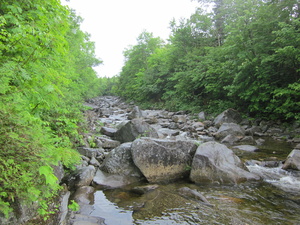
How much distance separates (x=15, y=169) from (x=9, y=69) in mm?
1353

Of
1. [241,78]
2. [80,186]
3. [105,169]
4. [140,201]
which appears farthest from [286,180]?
[241,78]

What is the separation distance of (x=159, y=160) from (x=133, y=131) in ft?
10.7

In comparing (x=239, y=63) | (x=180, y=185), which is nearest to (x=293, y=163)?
(x=180, y=185)

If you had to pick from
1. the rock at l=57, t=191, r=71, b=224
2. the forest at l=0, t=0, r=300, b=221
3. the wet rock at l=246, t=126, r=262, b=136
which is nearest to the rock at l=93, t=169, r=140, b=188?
the forest at l=0, t=0, r=300, b=221

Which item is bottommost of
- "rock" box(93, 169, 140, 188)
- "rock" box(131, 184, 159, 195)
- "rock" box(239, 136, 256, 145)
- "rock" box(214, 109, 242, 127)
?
"rock" box(131, 184, 159, 195)

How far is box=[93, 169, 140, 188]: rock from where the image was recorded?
5.36 m

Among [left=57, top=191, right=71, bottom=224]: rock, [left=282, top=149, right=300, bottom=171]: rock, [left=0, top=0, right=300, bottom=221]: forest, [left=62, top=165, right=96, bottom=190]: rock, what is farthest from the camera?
[left=282, top=149, right=300, bottom=171]: rock

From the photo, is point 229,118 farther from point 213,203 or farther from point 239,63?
point 213,203

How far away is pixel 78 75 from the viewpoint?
1339cm

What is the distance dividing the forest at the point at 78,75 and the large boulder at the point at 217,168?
143 inches

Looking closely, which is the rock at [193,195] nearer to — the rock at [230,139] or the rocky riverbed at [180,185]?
the rocky riverbed at [180,185]

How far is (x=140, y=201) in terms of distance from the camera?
454 centimetres

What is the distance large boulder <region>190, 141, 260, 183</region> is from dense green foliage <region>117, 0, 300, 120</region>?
6019 millimetres

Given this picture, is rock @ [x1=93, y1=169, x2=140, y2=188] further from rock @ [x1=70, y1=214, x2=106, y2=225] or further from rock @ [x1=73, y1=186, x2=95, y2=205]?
rock @ [x1=70, y1=214, x2=106, y2=225]
